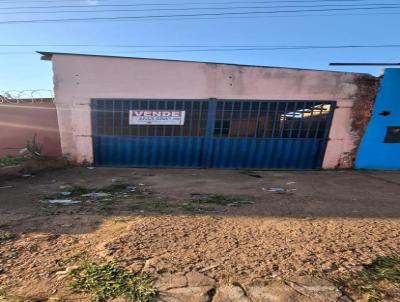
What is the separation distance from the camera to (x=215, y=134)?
858 centimetres

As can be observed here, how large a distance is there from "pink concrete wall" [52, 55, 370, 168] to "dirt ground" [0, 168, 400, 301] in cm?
276

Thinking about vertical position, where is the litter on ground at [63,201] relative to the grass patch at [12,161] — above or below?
below

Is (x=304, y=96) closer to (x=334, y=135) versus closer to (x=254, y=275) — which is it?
(x=334, y=135)

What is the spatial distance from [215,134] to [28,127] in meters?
5.92

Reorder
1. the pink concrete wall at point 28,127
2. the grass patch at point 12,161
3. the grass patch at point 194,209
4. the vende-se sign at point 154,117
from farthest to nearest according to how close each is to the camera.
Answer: the pink concrete wall at point 28,127 < the vende-se sign at point 154,117 < the grass patch at point 12,161 < the grass patch at point 194,209

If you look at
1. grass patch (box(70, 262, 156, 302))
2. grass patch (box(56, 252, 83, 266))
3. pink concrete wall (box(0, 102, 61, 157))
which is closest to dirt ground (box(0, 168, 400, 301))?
grass patch (box(56, 252, 83, 266))

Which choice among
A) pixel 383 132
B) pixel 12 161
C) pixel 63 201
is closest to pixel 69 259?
pixel 63 201

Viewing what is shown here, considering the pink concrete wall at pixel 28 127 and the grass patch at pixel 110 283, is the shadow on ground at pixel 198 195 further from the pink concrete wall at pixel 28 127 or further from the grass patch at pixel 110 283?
the pink concrete wall at pixel 28 127

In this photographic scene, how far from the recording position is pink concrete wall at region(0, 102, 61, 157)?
8711 millimetres

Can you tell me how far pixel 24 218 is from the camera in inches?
150

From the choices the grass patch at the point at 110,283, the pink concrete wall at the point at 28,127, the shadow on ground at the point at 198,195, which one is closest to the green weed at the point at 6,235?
the shadow on ground at the point at 198,195

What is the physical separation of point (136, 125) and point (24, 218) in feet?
16.4

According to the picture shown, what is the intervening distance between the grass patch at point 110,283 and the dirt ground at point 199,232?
11cm

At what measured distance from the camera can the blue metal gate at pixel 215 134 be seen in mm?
8414
